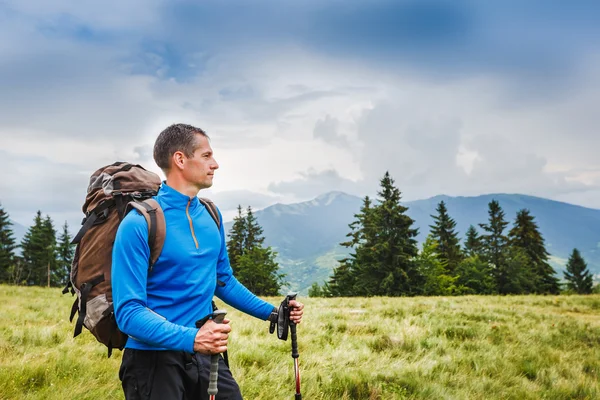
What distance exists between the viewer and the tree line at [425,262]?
40.4 meters

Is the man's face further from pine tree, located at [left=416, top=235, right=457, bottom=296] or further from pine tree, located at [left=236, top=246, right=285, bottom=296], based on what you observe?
pine tree, located at [left=236, top=246, right=285, bottom=296]

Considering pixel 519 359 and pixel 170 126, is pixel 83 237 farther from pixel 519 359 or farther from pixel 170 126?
pixel 519 359

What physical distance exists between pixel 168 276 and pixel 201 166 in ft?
2.53

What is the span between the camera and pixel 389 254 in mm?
40969

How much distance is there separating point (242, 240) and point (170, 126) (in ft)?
182

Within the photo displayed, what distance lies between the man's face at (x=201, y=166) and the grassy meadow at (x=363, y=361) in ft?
10.6

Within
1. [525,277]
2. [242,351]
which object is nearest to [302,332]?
[242,351]

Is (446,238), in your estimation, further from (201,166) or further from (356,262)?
(201,166)

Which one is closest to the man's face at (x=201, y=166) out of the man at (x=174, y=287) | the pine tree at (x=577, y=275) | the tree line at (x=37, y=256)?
the man at (x=174, y=287)

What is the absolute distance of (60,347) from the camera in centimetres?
612

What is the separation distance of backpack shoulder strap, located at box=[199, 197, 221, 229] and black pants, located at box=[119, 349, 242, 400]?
1.00 meters

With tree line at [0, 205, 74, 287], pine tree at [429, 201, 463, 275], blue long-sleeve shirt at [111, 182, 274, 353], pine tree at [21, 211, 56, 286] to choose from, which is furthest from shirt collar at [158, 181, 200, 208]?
pine tree at [21, 211, 56, 286]

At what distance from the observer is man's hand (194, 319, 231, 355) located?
2121 mm

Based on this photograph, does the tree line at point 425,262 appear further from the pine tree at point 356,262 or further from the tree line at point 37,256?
the tree line at point 37,256
